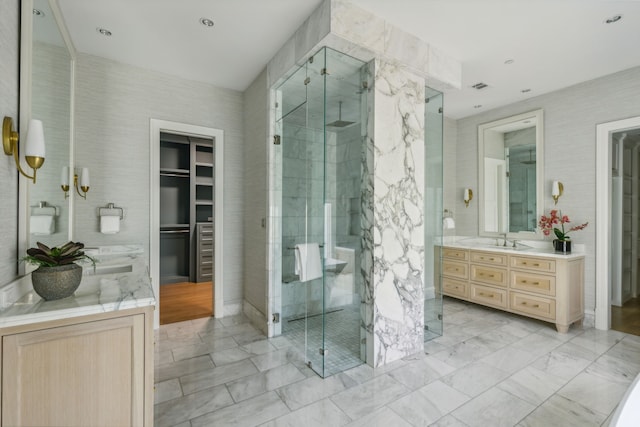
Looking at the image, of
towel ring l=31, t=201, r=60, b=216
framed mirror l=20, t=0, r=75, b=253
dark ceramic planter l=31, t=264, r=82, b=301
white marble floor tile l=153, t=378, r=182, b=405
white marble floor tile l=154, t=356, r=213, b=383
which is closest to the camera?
dark ceramic planter l=31, t=264, r=82, b=301

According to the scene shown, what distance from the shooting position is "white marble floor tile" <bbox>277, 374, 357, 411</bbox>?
2.08 meters

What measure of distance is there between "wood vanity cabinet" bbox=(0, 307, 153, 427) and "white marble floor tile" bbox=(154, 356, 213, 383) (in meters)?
1.09

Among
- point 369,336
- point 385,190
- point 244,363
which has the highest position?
point 385,190

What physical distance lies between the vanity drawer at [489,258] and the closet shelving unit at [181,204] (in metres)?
4.48

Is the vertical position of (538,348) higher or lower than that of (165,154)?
lower

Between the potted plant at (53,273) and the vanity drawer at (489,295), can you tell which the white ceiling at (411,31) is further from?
the vanity drawer at (489,295)

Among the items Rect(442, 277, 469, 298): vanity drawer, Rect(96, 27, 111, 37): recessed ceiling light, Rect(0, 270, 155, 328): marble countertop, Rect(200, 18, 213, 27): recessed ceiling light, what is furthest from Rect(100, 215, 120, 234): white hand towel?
Rect(442, 277, 469, 298): vanity drawer

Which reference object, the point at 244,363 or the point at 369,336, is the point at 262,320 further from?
the point at 369,336

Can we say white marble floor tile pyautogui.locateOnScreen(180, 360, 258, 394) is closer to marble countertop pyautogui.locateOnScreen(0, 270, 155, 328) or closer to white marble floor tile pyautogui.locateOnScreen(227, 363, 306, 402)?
white marble floor tile pyautogui.locateOnScreen(227, 363, 306, 402)

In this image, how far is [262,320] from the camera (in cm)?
331

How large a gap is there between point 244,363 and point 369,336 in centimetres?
111

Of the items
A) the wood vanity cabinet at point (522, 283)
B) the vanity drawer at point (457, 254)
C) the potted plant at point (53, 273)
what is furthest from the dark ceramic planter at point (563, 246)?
the potted plant at point (53, 273)

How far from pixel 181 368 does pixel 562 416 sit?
279cm

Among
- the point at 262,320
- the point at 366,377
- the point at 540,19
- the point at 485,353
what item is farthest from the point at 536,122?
the point at 262,320
